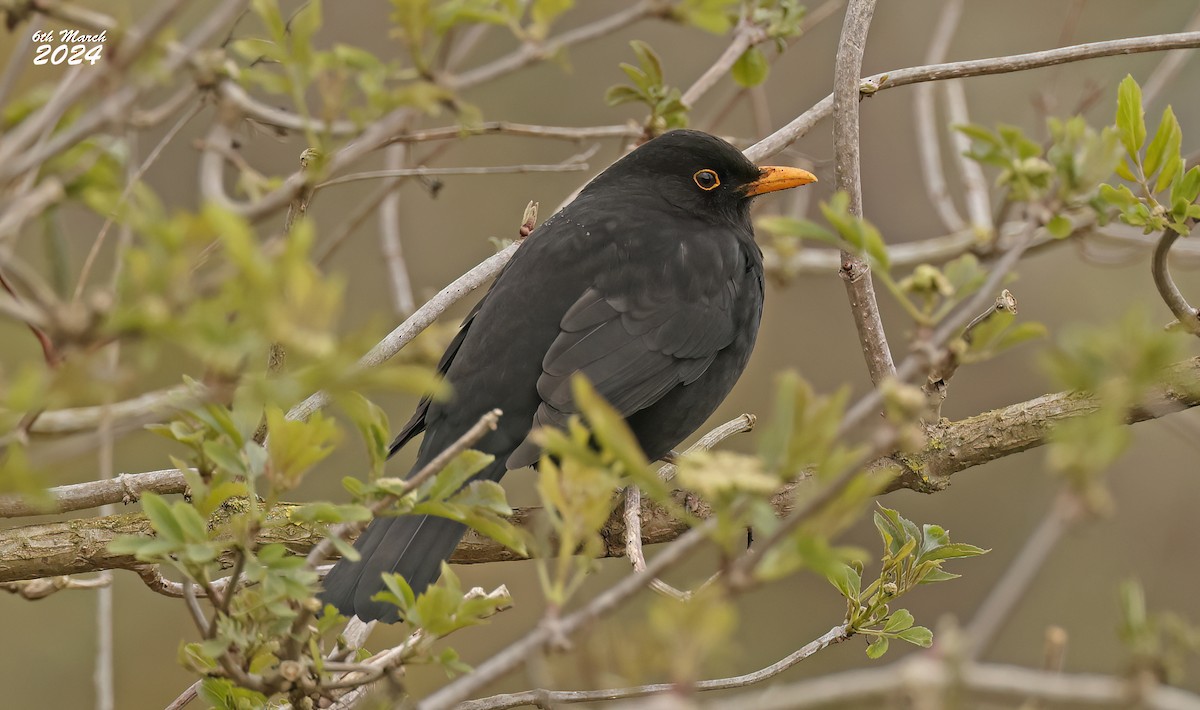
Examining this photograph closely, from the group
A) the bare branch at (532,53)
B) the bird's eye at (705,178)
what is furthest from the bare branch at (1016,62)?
the bare branch at (532,53)

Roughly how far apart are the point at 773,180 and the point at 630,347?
3.97 ft

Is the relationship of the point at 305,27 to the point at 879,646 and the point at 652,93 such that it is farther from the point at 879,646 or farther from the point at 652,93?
the point at 652,93

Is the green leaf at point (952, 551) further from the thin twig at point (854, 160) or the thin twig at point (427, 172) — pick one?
the thin twig at point (427, 172)

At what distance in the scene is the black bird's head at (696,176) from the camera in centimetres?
509

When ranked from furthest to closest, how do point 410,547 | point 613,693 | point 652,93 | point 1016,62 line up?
point 652,93 → point 1016,62 → point 410,547 → point 613,693

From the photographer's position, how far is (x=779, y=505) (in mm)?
3842

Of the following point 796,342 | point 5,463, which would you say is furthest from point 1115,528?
point 5,463

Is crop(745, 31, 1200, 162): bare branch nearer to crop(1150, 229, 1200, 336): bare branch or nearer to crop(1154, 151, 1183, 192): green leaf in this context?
crop(1150, 229, 1200, 336): bare branch

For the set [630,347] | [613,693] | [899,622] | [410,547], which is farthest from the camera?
[630,347]

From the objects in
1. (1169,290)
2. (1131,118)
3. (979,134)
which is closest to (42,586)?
(979,134)

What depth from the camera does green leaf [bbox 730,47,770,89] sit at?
162 inches

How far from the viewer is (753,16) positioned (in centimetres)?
395

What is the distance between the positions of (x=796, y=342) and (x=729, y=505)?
22.8 ft

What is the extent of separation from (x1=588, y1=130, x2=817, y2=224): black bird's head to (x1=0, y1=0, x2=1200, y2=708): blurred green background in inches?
75.4
